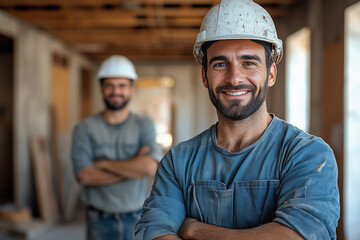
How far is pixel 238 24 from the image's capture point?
4.91ft

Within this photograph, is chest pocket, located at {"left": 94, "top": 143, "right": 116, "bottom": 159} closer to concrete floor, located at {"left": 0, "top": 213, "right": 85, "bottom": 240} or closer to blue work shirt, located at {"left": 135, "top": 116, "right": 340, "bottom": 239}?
blue work shirt, located at {"left": 135, "top": 116, "right": 340, "bottom": 239}

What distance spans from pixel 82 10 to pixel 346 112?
4.03 metres

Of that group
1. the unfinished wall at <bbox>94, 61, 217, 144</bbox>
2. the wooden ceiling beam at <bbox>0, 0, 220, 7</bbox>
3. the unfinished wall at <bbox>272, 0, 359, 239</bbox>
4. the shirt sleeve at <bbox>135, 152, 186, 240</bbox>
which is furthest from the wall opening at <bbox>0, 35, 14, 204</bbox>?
the shirt sleeve at <bbox>135, 152, 186, 240</bbox>

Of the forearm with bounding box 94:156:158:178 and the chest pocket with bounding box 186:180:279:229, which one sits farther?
the forearm with bounding box 94:156:158:178

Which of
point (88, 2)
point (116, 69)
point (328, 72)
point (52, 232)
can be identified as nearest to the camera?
point (116, 69)

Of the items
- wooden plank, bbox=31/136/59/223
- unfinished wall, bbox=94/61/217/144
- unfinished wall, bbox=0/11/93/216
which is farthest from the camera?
unfinished wall, bbox=94/61/217/144

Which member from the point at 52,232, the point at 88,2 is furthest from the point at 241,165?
the point at 52,232

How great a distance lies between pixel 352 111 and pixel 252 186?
2.90m

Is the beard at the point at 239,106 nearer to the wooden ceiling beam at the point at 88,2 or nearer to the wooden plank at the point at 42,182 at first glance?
the wooden ceiling beam at the point at 88,2

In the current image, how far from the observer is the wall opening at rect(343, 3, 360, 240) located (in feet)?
12.6

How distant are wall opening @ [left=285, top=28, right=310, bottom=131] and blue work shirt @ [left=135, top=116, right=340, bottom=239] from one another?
4360mm

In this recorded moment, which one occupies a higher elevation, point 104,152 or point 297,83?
point 297,83

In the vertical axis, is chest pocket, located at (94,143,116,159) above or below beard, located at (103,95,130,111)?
below

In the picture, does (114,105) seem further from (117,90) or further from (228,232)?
(228,232)
